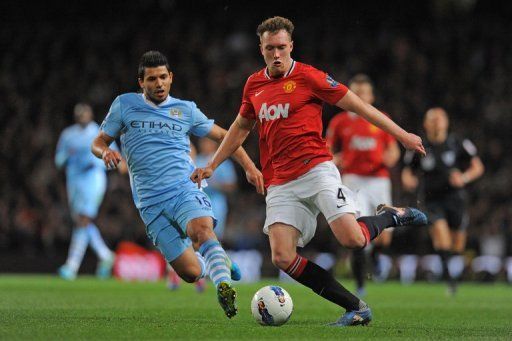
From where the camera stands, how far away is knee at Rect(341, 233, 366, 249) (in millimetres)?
7199

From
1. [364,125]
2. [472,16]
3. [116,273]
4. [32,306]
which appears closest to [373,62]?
[472,16]

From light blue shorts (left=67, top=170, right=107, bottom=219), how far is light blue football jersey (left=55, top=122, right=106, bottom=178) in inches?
4.1

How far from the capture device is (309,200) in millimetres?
7438

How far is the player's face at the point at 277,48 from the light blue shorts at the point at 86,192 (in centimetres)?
953

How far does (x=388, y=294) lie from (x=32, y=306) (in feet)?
17.6

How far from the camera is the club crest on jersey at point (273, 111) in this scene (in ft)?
24.3

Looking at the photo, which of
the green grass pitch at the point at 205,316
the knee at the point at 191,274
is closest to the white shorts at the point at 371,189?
the green grass pitch at the point at 205,316

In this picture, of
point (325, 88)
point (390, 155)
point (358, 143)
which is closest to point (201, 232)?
point (325, 88)

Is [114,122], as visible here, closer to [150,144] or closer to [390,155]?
[150,144]

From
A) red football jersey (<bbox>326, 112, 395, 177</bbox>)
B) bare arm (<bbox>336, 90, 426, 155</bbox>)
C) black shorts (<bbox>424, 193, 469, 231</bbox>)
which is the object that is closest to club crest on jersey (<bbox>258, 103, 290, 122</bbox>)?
bare arm (<bbox>336, 90, 426, 155</bbox>)

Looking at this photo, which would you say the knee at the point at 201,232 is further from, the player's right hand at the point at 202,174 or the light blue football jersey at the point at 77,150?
the light blue football jersey at the point at 77,150

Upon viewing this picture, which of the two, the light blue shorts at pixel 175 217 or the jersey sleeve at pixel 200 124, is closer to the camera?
the light blue shorts at pixel 175 217

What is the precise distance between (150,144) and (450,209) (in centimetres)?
651

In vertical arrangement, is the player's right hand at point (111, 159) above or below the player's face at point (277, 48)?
below
